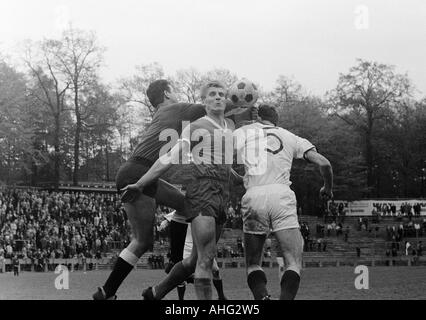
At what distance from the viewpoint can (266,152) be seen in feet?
24.0

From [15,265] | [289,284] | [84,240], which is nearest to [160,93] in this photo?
[289,284]

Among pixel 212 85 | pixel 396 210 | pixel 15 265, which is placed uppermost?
pixel 212 85

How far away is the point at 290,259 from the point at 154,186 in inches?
69.3

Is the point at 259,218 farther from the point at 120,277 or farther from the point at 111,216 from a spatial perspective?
the point at 111,216

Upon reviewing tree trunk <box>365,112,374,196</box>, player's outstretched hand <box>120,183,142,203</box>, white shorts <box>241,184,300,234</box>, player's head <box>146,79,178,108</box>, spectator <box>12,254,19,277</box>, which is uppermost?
tree trunk <box>365,112,374,196</box>

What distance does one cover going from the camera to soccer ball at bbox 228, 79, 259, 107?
25.5 feet

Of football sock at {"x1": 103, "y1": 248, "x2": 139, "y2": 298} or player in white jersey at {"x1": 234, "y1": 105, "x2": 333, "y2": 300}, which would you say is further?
football sock at {"x1": 103, "y1": 248, "x2": 139, "y2": 298}

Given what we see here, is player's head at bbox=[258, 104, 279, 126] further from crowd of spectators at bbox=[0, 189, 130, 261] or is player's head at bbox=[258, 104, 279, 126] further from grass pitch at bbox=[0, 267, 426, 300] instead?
crowd of spectators at bbox=[0, 189, 130, 261]

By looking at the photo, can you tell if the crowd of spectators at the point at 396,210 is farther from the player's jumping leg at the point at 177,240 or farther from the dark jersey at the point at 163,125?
the dark jersey at the point at 163,125

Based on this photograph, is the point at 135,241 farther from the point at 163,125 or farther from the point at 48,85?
the point at 48,85

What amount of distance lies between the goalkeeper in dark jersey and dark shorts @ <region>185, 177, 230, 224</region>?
80cm

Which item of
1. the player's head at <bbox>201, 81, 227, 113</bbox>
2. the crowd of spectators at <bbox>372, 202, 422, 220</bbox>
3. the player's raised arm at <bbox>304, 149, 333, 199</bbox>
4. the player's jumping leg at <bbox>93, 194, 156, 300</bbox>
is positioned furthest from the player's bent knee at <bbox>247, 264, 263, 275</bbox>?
the crowd of spectators at <bbox>372, 202, 422, 220</bbox>

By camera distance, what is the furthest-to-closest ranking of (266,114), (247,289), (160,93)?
(247,289)
(160,93)
(266,114)
